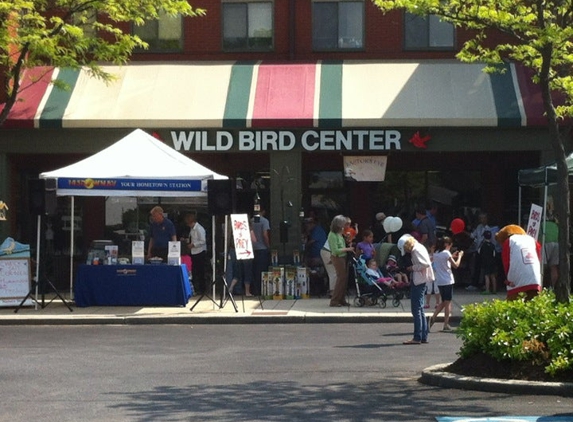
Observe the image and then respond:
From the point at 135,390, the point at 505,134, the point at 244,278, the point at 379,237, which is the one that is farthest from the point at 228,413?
the point at 379,237

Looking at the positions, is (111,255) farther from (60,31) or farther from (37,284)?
(60,31)

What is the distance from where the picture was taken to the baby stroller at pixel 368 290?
22656 millimetres

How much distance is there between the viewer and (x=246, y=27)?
1129 inches

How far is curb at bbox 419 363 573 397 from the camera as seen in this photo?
11812 millimetres

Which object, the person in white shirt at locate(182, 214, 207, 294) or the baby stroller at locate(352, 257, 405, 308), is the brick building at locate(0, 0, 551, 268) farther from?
the baby stroller at locate(352, 257, 405, 308)

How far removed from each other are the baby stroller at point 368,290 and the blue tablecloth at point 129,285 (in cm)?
316

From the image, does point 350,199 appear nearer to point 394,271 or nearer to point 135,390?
point 394,271

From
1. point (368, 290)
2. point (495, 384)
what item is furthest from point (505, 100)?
point (495, 384)

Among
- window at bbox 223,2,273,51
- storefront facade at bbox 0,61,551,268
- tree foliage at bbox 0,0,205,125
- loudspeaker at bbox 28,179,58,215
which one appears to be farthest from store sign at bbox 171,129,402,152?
loudspeaker at bbox 28,179,58,215

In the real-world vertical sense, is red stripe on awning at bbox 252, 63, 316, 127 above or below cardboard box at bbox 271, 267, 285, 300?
above

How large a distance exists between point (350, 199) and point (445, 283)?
36.7 ft

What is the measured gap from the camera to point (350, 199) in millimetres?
30016

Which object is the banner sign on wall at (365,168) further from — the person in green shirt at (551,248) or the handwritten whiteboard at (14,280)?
the handwritten whiteboard at (14,280)

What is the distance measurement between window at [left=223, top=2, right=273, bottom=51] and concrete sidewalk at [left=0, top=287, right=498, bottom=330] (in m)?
7.38
